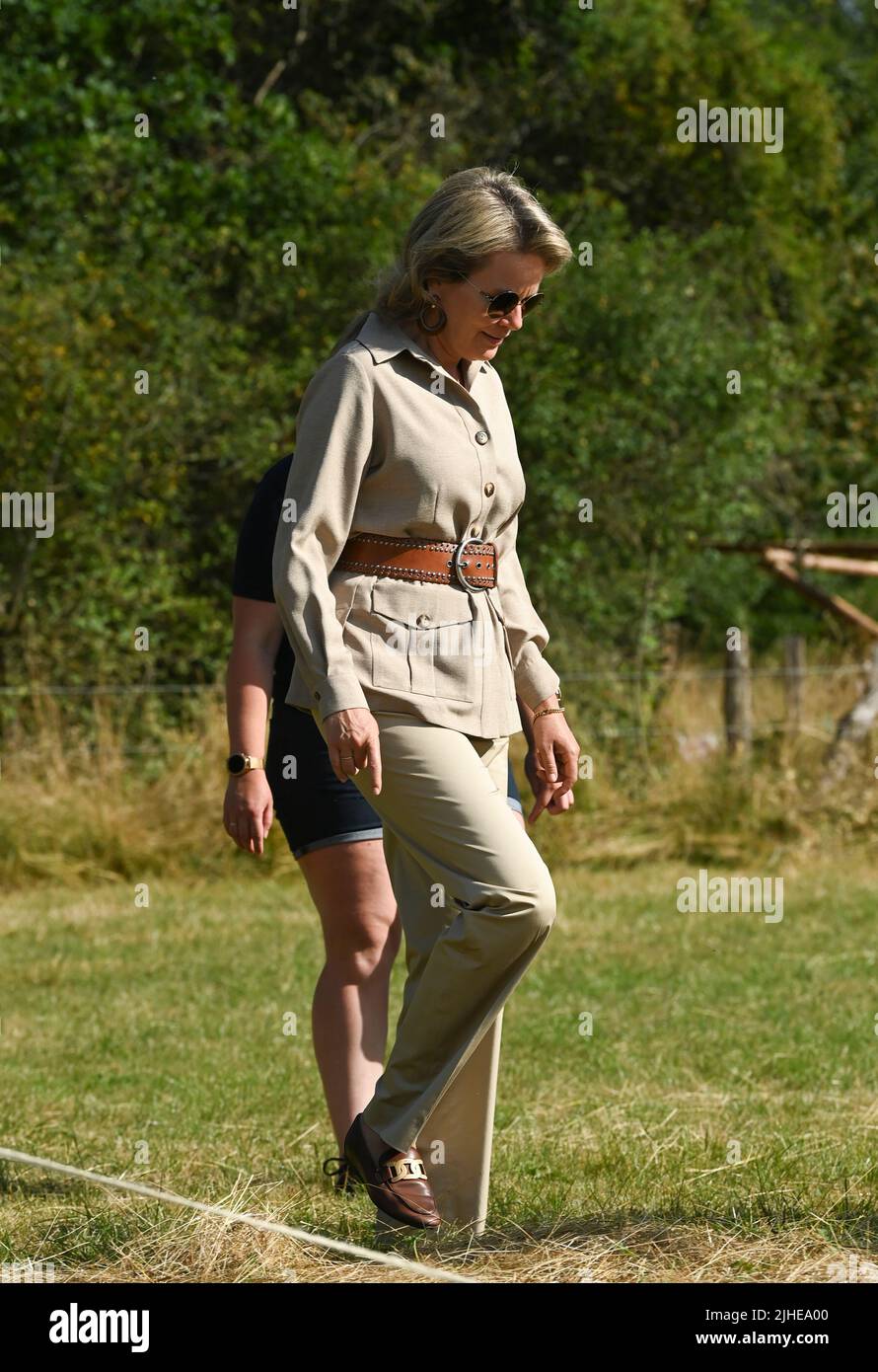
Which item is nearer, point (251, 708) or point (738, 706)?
point (251, 708)

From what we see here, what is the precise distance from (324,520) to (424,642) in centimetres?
30

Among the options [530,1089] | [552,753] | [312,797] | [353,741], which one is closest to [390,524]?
[353,741]

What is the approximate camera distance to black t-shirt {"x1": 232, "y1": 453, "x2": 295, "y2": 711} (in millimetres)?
4168

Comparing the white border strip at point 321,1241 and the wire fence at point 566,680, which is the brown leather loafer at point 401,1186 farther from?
the wire fence at point 566,680

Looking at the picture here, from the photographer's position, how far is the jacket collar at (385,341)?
3461 mm

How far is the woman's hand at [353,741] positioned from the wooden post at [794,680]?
27.4 ft

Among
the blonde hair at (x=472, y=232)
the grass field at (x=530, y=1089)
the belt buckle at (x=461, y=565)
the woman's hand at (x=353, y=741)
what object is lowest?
the grass field at (x=530, y=1089)

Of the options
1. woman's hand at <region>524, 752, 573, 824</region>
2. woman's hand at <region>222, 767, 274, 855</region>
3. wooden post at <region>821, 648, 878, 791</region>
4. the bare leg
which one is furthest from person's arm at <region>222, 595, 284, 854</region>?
wooden post at <region>821, 648, 878, 791</region>

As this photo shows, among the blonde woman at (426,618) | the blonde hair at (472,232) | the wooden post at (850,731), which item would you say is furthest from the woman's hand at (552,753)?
the wooden post at (850,731)

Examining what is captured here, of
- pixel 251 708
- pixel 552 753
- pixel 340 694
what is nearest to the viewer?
pixel 340 694

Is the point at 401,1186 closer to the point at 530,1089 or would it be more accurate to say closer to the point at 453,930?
the point at 453,930

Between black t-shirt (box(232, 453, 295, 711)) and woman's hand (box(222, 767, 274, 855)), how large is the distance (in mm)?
285

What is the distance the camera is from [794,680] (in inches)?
471

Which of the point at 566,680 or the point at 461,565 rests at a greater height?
the point at 461,565
